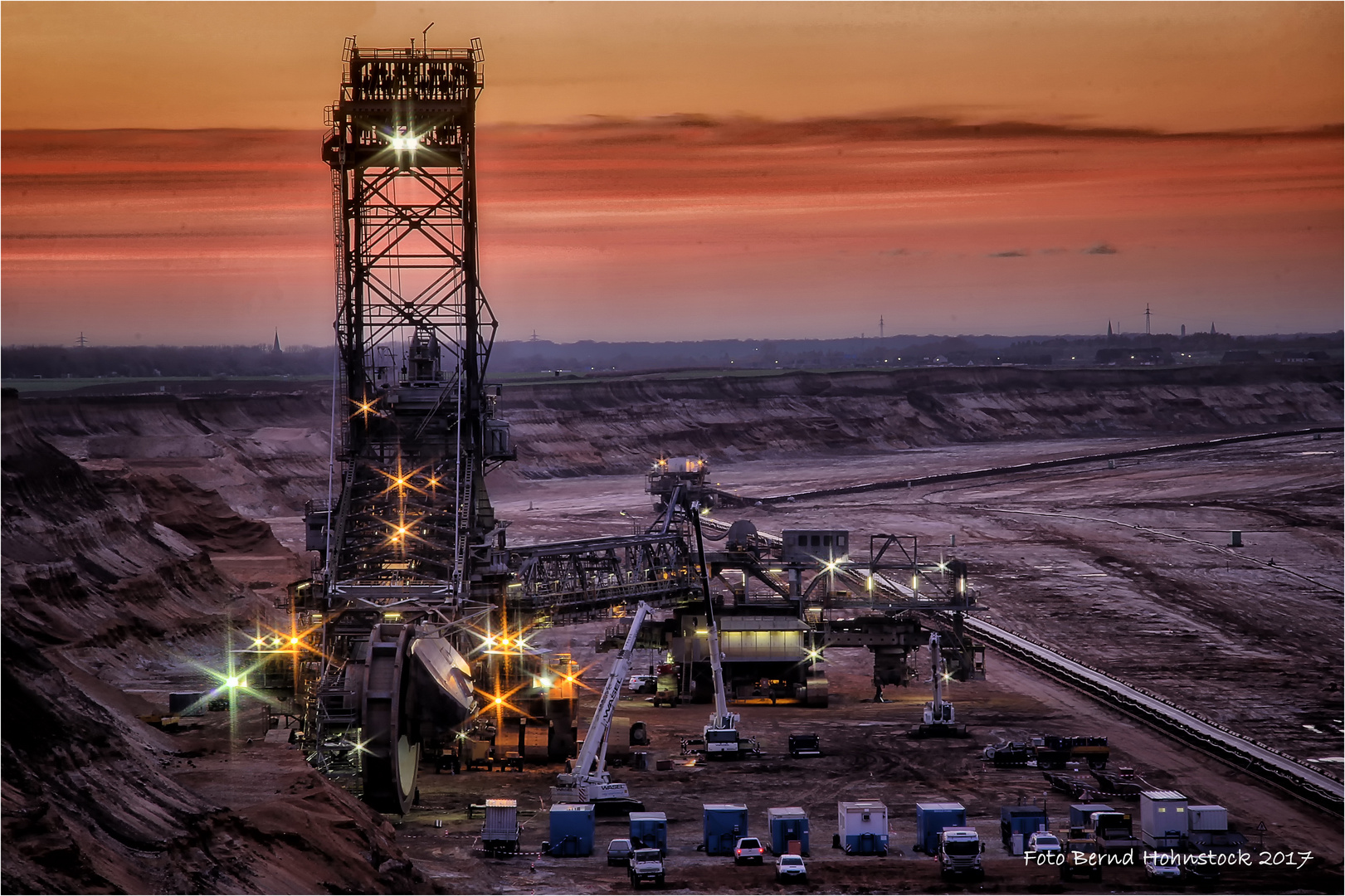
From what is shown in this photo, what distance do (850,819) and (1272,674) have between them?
35.9m

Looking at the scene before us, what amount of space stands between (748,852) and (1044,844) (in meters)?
7.54

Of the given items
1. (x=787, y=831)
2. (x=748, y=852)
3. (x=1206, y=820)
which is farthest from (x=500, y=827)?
(x=1206, y=820)

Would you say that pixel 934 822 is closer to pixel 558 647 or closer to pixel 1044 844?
pixel 1044 844

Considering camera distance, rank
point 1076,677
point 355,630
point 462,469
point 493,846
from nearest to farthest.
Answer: point 493,846
point 355,630
point 462,469
point 1076,677

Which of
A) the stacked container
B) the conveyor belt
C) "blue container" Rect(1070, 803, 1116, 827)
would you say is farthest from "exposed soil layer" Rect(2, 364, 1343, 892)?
the conveyor belt

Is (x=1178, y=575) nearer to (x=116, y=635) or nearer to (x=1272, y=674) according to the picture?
(x=1272, y=674)

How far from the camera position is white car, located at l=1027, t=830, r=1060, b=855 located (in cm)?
4347

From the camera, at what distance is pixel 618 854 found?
4384 centimetres

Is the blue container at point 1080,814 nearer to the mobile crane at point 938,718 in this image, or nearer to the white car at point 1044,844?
the white car at point 1044,844

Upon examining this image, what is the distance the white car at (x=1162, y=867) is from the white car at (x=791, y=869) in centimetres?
874

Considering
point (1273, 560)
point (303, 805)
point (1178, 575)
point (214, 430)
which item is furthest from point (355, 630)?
point (214, 430)

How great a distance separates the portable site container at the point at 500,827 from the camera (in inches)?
1752

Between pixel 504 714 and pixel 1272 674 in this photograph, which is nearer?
pixel 504 714

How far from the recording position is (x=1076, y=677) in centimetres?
7156
